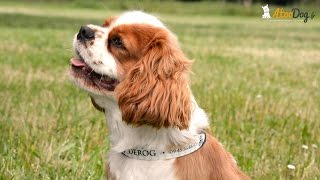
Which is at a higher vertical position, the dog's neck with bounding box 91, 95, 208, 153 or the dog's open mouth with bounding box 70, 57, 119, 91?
the dog's open mouth with bounding box 70, 57, 119, 91

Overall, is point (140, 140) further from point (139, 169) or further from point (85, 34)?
point (85, 34)

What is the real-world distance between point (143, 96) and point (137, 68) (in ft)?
0.53

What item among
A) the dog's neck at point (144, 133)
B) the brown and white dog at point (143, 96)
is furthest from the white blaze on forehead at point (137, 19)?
the dog's neck at point (144, 133)

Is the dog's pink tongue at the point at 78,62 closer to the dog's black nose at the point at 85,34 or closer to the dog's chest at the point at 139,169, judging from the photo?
the dog's black nose at the point at 85,34

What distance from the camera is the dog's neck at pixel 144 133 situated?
3.20m

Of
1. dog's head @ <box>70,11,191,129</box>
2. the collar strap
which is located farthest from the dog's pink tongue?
the collar strap

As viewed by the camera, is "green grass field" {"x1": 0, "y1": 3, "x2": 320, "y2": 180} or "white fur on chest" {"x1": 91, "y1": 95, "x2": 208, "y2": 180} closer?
"white fur on chest" {"x1": 91, "y1": 95, "x2": 208, "y2": 180}

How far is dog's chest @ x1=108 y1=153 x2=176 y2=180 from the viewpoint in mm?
3139

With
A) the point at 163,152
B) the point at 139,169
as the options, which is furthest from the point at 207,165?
the point at 139,169

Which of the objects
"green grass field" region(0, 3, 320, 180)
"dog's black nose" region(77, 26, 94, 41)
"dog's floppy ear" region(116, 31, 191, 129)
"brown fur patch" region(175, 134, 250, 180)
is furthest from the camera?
"green grass field" region(0, 3, 320, 180)

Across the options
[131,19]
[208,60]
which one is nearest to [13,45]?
[208,60]

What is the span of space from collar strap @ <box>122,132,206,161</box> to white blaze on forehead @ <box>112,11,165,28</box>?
0.61 meters

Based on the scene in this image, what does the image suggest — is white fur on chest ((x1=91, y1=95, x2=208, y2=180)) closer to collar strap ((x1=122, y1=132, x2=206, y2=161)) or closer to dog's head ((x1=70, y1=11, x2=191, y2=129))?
collar strap ((x1=122, y1=132, x2=206, y2=161))

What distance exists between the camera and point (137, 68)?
3107mm
